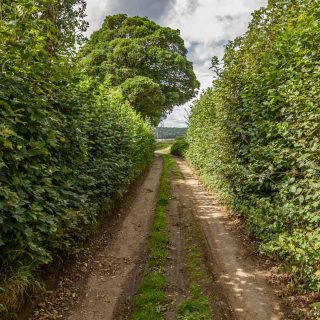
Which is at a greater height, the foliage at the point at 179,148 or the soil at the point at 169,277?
the foliage at the point at 179,148

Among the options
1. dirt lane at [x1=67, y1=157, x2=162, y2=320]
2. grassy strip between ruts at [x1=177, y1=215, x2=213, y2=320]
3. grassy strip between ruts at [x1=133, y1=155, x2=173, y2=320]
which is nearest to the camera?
grassy strip between ruts at [x1=177, y1=215, x2=213, y2=320]

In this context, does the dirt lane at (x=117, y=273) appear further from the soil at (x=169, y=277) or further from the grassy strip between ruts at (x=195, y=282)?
the grassy strip between ruts at (x=195, y=282)

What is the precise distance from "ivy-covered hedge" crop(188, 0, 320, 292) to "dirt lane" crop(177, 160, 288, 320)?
2.29 ft

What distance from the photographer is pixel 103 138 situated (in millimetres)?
10078

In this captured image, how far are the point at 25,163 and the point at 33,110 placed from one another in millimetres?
930

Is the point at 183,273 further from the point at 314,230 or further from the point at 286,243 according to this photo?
the point at 314,230

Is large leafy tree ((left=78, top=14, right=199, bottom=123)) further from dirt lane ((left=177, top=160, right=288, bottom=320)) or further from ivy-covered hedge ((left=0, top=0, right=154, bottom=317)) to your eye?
ivy-covered hedge ((left=0, top=0, right=154, bottom=317))

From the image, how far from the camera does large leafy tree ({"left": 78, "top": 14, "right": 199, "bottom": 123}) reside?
33500 mm

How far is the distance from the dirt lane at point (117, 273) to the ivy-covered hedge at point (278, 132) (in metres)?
3.48

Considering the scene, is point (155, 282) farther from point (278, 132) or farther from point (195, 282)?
point (278, 132)

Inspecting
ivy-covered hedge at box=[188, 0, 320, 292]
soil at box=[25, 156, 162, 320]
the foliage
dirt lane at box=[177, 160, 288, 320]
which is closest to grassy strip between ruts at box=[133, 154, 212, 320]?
soil at box=[25, 156, 162, 320]

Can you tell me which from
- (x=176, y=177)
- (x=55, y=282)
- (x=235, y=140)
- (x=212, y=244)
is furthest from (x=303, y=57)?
(x=176, y=177)

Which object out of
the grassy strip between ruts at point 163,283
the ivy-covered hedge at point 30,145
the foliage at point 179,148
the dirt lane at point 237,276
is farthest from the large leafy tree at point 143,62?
the ivy-covered hedge at point 30,145

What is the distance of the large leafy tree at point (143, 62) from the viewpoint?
33.5 meters
